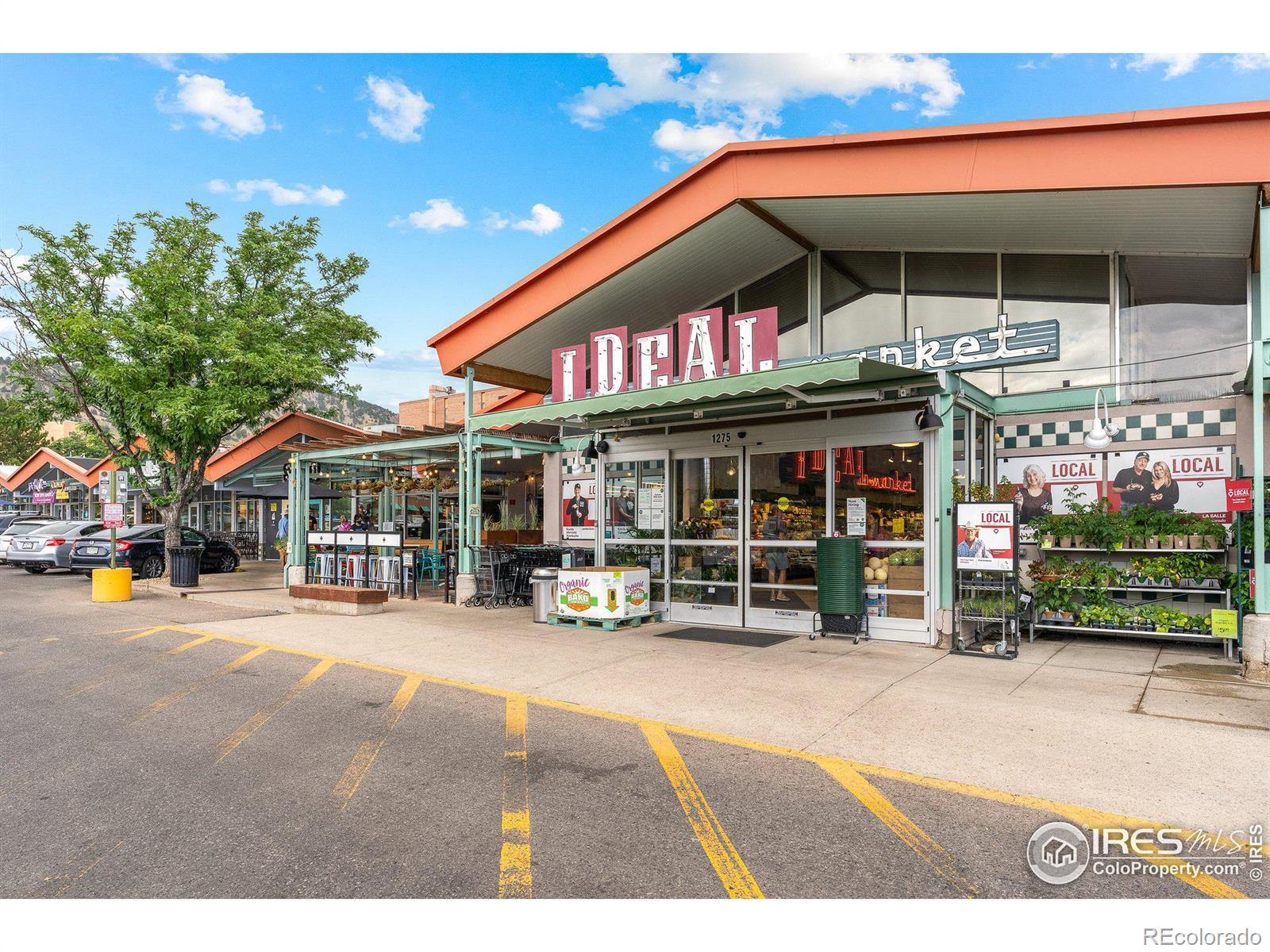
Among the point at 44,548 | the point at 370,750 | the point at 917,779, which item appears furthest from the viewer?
the point at 44,548

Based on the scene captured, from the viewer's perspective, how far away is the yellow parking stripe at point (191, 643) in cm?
933

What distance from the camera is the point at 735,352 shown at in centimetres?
971

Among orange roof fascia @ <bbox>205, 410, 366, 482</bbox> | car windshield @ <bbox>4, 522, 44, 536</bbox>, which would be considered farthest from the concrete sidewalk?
car windshield @ <bbox>4, 522, 44, 536</bbox>

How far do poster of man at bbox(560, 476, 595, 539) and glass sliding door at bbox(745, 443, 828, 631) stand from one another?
553cm

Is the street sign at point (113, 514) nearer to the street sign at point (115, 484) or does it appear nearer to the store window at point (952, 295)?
the street sign at point (115, 484)

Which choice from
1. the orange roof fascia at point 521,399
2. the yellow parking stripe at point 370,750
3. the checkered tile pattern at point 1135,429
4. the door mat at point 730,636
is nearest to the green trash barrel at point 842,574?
the door mat at point 730,636

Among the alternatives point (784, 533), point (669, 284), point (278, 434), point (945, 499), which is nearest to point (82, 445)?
point (278, 434)

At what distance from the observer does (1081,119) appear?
26.1 feet

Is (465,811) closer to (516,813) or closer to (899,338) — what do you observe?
(516,813)

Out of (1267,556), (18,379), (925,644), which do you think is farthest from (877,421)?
(18,379)

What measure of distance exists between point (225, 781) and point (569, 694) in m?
2.96

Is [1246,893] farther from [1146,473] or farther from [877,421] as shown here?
[1146,473]

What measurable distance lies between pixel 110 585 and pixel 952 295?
16301 millimetres

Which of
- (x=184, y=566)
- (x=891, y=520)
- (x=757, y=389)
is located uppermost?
(x=757, y=389)
